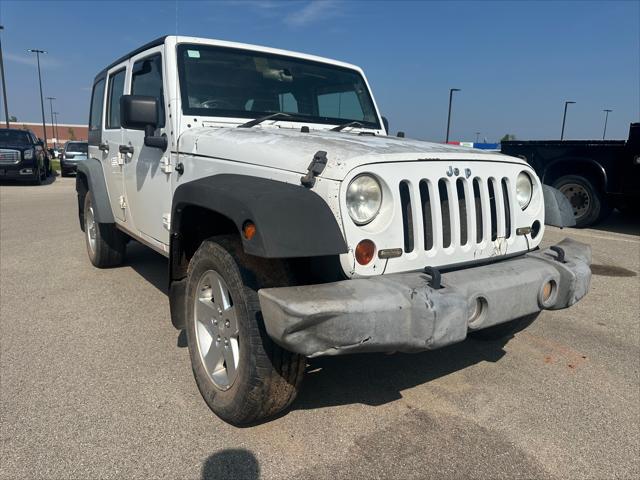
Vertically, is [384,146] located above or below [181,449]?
above

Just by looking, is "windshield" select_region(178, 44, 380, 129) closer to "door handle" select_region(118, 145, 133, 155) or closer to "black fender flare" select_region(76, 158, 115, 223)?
"door handle" select_region(118, 145, 133, 155)

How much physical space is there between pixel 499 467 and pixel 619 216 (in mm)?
10656

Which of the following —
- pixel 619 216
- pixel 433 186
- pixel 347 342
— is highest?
pixel 433 186

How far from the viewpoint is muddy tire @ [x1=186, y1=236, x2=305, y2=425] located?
7.59 ft

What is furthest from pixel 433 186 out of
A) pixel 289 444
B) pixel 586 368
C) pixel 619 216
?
pixel 619 216

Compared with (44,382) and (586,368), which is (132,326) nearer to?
(44,382)

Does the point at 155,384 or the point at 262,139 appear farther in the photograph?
the point at 155,384

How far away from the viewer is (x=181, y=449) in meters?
2.41

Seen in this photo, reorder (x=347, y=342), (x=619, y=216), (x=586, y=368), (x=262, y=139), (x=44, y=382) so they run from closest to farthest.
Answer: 1. (x=347, y=342)
2. (x=262, y=139)
3. (x=44, y=382)
4. (x=586, y=368)
5. (x=619, y=216)

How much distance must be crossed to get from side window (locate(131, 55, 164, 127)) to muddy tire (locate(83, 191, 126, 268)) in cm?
164

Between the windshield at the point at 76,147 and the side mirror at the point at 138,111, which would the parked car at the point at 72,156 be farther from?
the side mirror at the point at 138,111

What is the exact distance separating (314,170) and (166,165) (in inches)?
63.3

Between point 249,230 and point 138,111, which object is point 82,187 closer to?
point 138,111

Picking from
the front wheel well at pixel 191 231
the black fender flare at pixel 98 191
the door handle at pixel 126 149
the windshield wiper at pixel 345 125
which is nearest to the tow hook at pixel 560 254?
the windshield wiper at pixel 345 125
